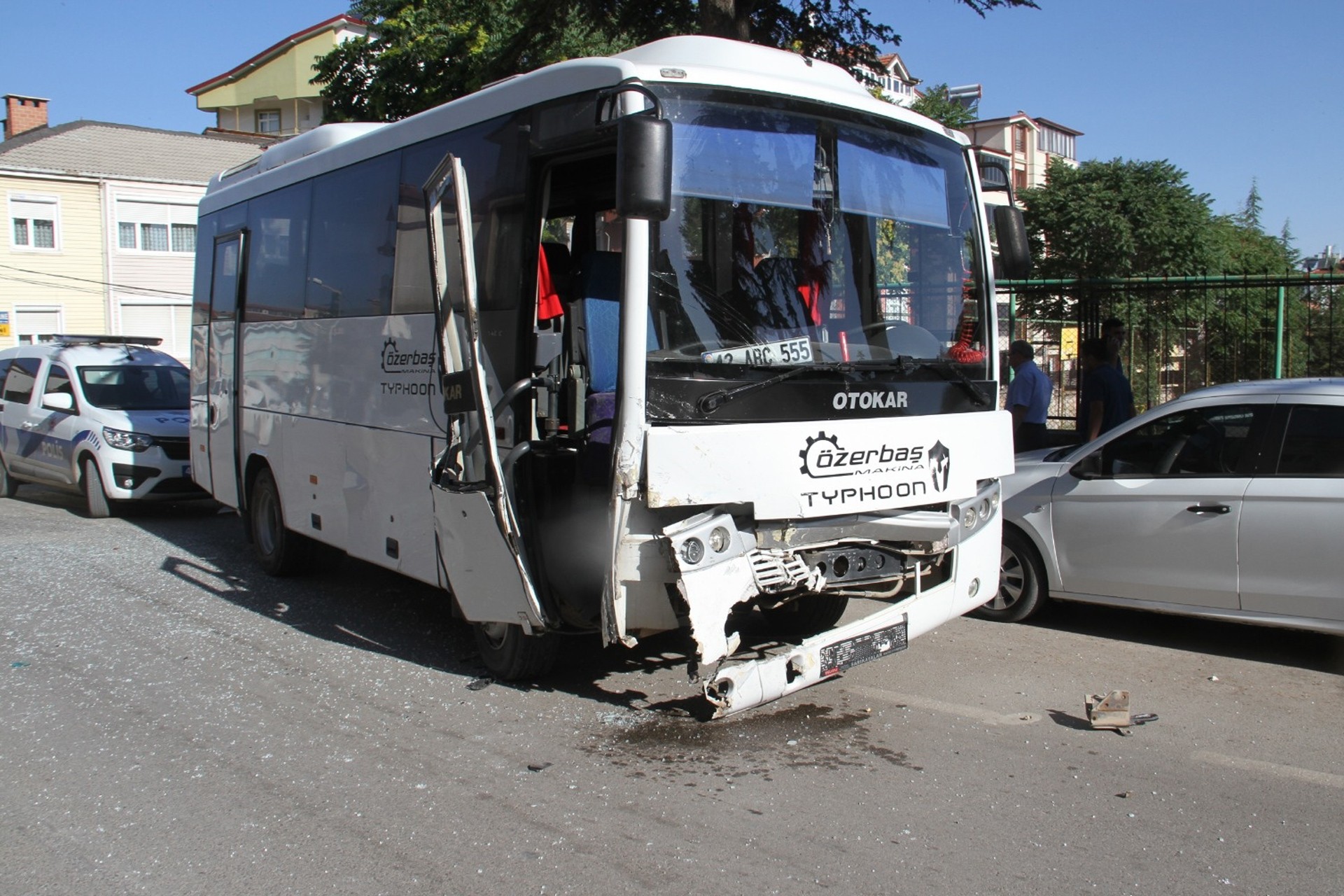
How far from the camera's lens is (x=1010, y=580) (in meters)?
7.62

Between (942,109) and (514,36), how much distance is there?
32556 millimetres

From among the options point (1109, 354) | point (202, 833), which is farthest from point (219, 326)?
point (1109, 354)

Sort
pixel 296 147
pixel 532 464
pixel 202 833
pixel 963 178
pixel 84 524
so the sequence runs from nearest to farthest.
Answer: pixel 202 833 → pixel 532 464 → pixel 963 178 → pixel 296 147 → pixel 84 524

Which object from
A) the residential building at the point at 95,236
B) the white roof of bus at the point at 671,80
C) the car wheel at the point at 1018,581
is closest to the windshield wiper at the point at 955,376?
the white roof of bus at the point at 671,80

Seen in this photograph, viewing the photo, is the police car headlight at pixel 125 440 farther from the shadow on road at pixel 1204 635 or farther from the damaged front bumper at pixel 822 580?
the shadow on road at pixel 1204 635

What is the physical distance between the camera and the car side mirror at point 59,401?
1316cm

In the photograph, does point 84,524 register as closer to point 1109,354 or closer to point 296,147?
point 296,147

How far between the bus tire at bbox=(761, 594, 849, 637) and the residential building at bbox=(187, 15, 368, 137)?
5481 centimetres

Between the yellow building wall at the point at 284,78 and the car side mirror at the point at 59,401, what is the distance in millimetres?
47309

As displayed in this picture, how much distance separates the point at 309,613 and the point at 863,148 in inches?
204

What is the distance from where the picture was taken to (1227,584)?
6.51m

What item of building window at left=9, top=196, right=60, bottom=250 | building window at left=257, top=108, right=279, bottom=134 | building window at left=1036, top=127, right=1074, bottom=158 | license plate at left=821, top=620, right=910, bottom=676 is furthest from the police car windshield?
building window at left=1036, top=127, right=1074, bottom=158

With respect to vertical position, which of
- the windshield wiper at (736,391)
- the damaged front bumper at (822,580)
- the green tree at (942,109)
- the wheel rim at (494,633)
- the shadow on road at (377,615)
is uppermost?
the green tree at (942,109)

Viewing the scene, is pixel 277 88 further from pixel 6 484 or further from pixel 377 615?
pixel 377 615
